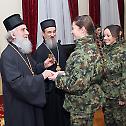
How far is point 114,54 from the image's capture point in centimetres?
346

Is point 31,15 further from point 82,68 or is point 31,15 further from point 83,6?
point 82,68

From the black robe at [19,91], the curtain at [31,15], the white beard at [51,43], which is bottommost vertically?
the black robe at [19,91]

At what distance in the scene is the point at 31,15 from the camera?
239 inches

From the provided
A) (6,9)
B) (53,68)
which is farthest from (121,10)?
(53,68)

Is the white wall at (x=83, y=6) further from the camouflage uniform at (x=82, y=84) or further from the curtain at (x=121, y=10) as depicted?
the camouflage uniform at (x=82, y=84)

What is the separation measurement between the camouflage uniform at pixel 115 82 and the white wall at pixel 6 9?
297 centimetres

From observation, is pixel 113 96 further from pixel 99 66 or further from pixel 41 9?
pixel 41 9

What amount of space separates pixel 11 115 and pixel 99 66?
1.07m

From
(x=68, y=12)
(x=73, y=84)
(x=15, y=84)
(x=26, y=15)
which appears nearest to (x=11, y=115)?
(x=15, y=84)

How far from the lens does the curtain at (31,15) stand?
6.00 m

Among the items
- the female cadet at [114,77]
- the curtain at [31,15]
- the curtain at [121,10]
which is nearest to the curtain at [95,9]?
the curtain at [121,10]

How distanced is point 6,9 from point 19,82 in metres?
3.48

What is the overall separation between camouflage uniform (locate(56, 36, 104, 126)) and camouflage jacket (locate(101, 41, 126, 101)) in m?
0.49

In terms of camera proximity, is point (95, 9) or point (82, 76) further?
point (95, 9)
